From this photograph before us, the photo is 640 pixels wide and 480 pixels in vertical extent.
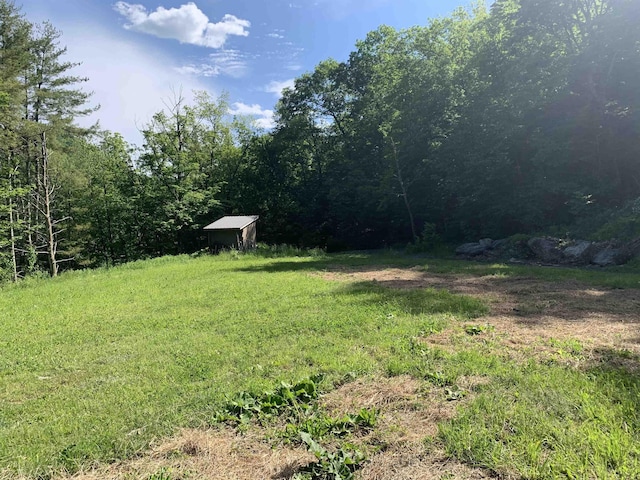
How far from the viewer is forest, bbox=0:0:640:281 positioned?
13617 mm

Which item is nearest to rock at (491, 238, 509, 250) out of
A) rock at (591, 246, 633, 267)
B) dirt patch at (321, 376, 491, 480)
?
rock at (591, 246, 633, 267)

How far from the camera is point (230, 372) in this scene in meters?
3.71

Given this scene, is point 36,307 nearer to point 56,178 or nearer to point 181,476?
point 181,476

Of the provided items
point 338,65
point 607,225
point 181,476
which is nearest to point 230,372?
point 181,476

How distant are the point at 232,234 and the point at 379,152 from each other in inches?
427

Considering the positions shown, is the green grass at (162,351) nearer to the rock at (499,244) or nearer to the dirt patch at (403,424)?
the dirt patch at (403,424)

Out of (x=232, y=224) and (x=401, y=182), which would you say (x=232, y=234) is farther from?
(x=401, y=182)

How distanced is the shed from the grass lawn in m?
11.9

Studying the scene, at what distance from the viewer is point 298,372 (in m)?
3.54

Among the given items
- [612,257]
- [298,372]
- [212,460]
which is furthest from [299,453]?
[612,257]

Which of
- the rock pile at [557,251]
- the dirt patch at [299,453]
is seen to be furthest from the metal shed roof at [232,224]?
the dirt patch at [299,453]

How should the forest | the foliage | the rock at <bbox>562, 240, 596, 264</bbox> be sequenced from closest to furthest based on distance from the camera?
1. the foliage
2. the rock at <bbox>562, 240, 596, 264</bbox>
3. the forest

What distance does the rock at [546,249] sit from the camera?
1132cm

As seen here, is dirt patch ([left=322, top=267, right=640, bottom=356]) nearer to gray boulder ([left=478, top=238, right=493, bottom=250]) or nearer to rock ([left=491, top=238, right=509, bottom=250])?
rock ([left=491, top=238, right=509, bottom=250])
